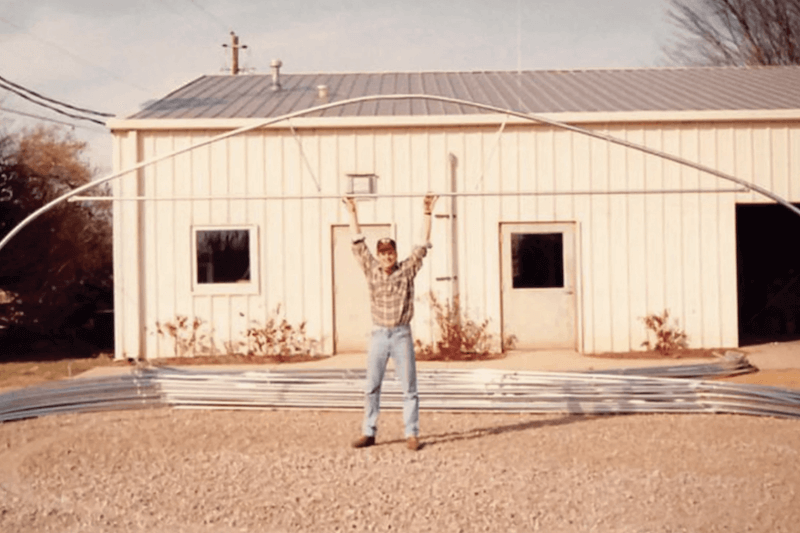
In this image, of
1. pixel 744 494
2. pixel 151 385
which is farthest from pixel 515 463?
pixel 151 385

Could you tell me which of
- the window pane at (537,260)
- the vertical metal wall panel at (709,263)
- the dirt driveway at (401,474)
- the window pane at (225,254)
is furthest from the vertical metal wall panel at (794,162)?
the window pane at (225,254)

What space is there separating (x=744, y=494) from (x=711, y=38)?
33230mm

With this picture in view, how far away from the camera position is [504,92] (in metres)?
18.2

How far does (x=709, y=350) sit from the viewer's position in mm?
14672

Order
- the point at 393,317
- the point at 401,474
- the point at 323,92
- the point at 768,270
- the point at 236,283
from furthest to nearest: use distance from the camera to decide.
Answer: the point at 768,270, the point at 323,92, the point at 236,283, the point at 393,317, the point at 401,474

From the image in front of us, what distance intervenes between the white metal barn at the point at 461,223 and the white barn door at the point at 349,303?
0.02 meters

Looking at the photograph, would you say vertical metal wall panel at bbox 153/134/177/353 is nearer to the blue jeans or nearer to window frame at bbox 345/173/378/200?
window frame at bbox 345/173/378/200

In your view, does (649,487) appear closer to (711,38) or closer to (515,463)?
(515,463)

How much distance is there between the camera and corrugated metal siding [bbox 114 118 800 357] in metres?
14.8

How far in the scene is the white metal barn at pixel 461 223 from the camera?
48.4ft

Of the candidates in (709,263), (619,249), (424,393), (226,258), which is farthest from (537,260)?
(424,393)

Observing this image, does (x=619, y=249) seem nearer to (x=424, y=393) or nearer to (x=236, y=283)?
(x=424, y=393)

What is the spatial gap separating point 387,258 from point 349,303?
6.94 meters

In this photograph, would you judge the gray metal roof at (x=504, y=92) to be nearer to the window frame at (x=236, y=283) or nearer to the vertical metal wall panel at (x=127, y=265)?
the vertical metal wall panel at (x=127, y=265)
